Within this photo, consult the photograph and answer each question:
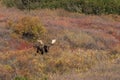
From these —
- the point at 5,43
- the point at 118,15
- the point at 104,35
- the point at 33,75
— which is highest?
the point at 33,75

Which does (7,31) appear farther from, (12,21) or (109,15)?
(109,15)

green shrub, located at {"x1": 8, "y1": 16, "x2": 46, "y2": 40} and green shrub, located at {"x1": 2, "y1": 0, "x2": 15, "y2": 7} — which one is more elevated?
green shrub, located at {"x1": 8, "y1": 16, "x2": 46, "y2": 40}

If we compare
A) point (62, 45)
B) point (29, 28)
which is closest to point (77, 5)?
point (29, 28)

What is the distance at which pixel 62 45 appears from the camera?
18766mm

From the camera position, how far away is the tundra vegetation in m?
12.0

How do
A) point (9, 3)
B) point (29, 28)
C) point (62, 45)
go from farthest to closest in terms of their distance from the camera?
point (9, 3), point (29, 28), point (62, 45)

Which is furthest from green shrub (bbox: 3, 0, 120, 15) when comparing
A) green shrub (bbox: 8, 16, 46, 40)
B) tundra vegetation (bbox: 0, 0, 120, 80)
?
green shrub (bbox: 8, 16, 46, 40)

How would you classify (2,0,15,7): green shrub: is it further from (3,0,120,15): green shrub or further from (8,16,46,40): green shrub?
(8,16,46,40): green shrub

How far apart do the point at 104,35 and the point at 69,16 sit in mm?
7876

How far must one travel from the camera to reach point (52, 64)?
559 inches

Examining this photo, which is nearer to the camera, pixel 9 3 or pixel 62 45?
pixel 62 45

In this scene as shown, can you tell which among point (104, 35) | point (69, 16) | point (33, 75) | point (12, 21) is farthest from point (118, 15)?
point (33, 75)

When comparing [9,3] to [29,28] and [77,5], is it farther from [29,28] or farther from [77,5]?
[29,28]

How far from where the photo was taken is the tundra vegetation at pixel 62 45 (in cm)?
1203
